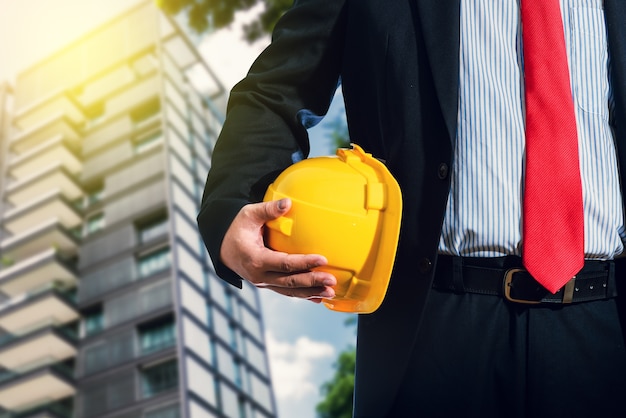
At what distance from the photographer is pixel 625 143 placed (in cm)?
140

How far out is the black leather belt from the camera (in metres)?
1.29

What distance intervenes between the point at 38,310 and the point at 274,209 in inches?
1582

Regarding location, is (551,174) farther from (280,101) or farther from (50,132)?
(50,132)

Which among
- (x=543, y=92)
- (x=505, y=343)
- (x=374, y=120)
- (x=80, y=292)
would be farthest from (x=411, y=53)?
(x=80, y=292)

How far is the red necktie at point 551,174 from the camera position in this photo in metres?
1.30

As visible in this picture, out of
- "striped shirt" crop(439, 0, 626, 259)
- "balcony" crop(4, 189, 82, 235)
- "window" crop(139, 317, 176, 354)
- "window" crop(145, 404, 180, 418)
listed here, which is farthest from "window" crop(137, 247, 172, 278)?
"striped shirt" crop(439, 0, 626, 259)

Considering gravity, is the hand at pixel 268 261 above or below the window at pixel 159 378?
below

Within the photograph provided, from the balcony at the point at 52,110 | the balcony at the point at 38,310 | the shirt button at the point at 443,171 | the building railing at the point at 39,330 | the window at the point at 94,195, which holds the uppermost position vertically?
the balcony at the point at 52,110

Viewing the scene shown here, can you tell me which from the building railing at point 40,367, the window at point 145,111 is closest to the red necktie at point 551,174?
the building railing at point 40,367

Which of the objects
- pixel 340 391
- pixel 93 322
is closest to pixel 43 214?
pixel 93 322

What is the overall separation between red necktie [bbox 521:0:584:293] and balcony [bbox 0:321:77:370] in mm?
38489

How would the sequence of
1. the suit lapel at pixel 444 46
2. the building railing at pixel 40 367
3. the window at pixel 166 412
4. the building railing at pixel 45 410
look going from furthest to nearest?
the building railing at pixel 40 367 → the building railing at pixel 45 410 → the window at pixel 166 412 → the suit lapel at pixel 444 46

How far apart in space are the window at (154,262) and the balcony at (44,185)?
28.1 feet

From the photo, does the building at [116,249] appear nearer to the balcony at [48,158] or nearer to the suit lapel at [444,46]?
the balcony at [48,158]
